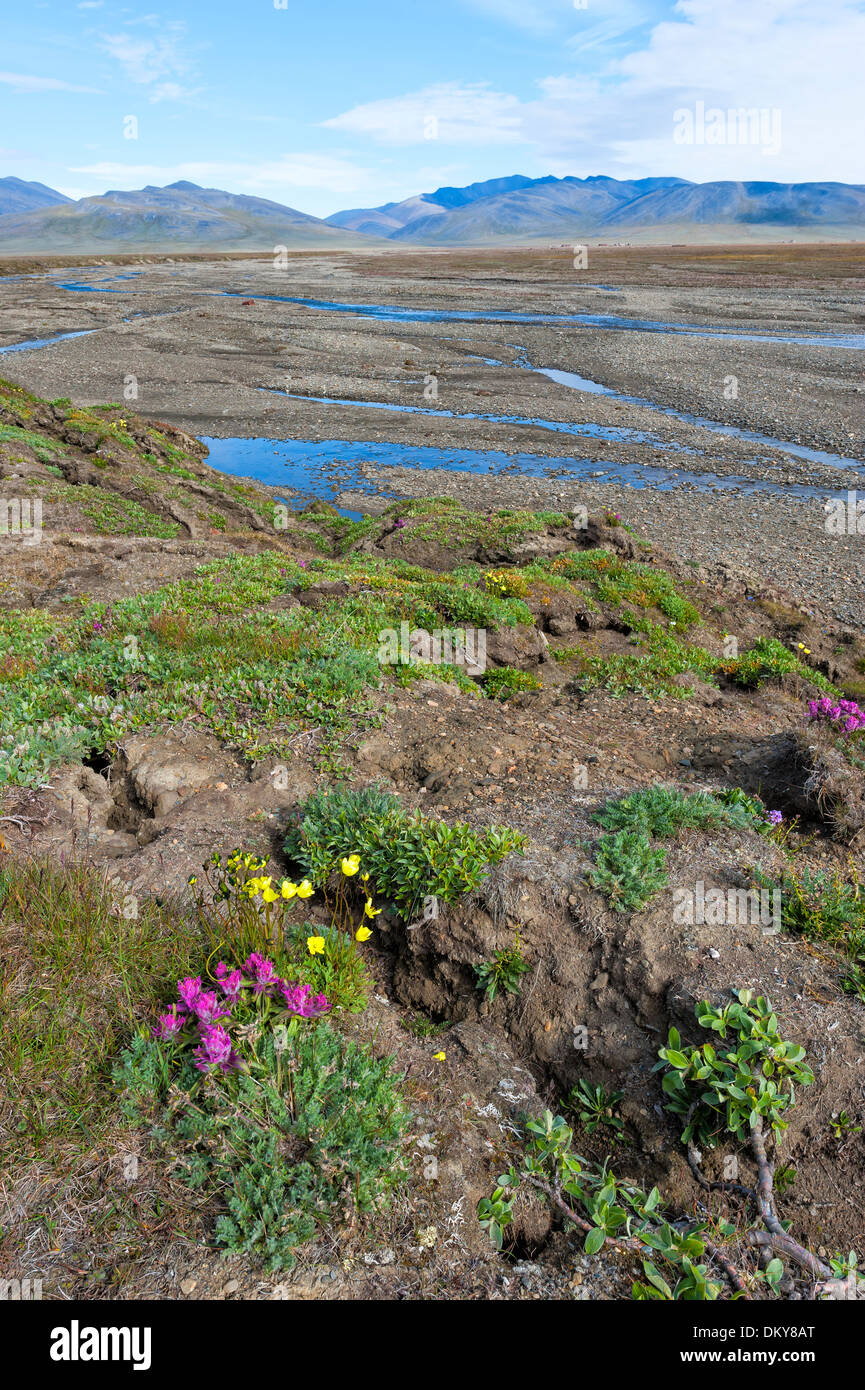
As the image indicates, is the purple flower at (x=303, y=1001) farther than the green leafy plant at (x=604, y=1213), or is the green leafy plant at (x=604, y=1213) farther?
the purple flower at (x=303, y=1001)

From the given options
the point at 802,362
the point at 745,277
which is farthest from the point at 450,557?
the point at 745,277

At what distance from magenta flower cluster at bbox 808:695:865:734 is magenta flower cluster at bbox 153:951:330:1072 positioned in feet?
20.5

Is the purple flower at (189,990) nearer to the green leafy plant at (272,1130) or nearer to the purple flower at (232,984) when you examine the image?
the purple flower at (232,984)

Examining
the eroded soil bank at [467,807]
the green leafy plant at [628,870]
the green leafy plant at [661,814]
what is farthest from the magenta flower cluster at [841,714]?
the green leafy plant at [628,870]

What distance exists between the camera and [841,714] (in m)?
7.69

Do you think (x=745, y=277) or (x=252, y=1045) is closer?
(x=252, y=1045)

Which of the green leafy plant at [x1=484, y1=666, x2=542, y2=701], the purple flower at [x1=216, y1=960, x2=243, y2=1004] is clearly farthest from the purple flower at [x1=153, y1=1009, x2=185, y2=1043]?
the green leafy plant at [x1=484, y1=666, x2=542, y2=701]

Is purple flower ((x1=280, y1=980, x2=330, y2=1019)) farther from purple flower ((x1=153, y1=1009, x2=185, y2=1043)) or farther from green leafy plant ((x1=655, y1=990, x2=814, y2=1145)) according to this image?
green leafy plant ((x1=655, y1=990, x2=814, y2=1145))

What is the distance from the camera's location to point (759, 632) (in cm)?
1418

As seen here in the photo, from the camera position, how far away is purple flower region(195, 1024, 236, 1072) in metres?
3.52

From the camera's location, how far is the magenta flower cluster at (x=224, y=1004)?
3.56 metres

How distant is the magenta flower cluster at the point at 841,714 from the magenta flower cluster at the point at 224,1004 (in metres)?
6.25
